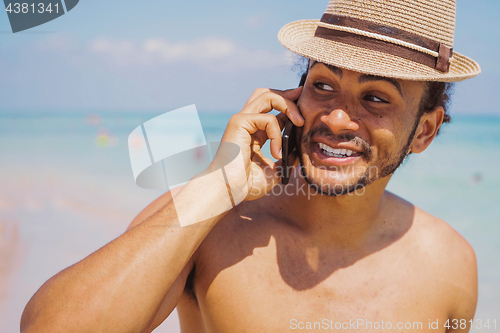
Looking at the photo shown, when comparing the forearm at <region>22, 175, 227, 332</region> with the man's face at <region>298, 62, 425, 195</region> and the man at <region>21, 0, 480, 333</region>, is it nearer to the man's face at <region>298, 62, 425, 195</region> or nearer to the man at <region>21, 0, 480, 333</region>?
the man at <region>21, 0, 480, 333</region>

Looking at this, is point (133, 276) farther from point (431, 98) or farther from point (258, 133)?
point (431, 98)

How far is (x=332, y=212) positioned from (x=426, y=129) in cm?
75

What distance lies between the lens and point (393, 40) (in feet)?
6.27

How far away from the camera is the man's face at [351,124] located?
6.54 ft

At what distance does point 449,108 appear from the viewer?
297 centimetres

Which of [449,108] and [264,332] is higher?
[449,108]

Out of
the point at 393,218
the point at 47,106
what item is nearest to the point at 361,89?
the point at 393,218

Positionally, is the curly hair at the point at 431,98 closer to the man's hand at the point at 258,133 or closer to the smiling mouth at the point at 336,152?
the smiling mouth at the point at 336,152

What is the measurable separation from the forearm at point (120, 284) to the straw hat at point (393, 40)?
1074 mm

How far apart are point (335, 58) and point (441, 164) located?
11084 mm

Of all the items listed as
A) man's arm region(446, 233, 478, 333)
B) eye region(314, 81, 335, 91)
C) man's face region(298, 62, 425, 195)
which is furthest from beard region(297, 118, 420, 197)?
man's arm region(446, 233, 478, 333)

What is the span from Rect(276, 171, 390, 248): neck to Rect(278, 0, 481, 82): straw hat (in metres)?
0.74

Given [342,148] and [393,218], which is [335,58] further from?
[393,218]

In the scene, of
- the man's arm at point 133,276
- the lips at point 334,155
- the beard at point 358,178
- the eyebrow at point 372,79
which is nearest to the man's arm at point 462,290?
the beard at point 358,178
